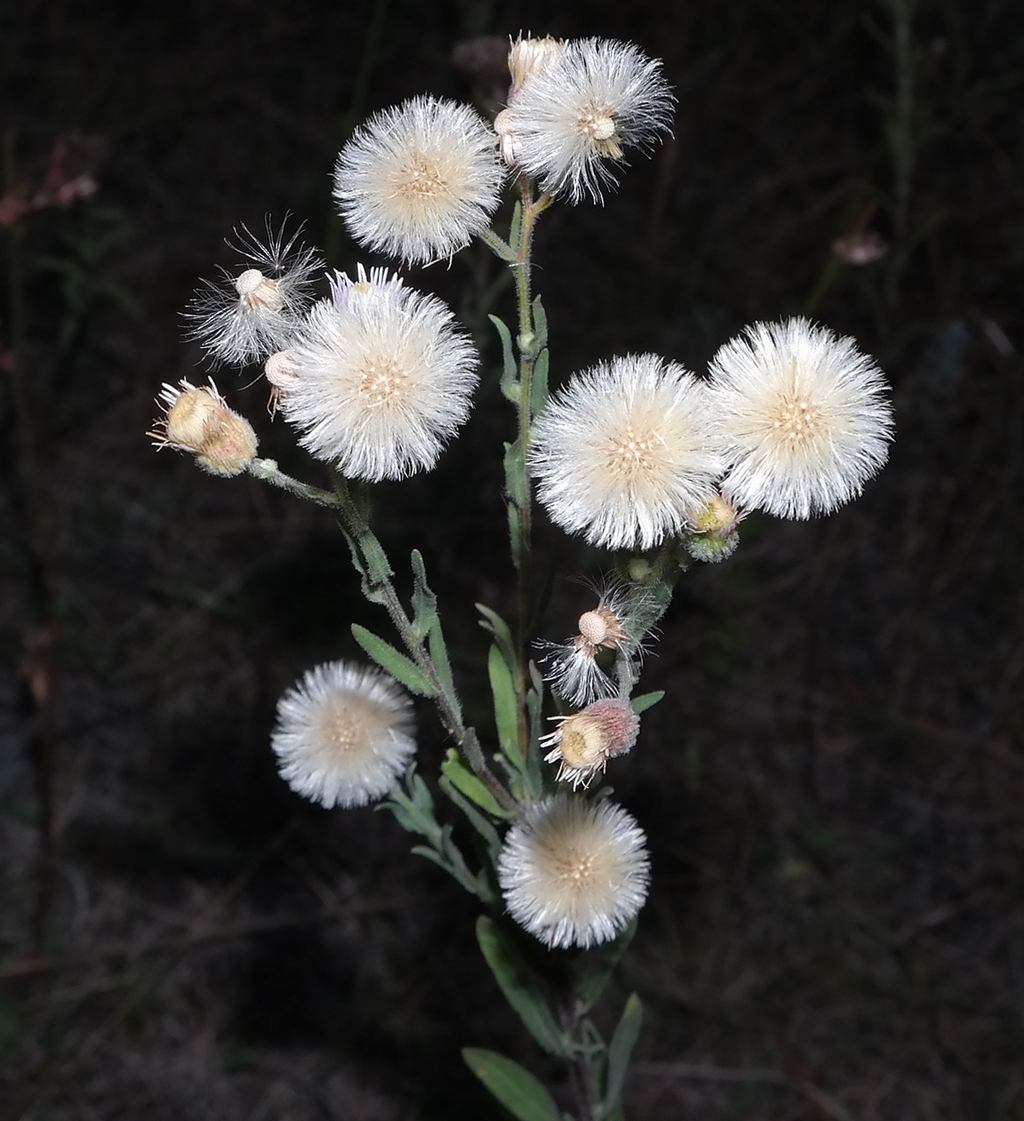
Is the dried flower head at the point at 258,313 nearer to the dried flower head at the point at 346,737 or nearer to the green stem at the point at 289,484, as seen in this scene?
the green stem at the point at 289,484

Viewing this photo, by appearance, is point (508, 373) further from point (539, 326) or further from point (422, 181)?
point (422, 181)

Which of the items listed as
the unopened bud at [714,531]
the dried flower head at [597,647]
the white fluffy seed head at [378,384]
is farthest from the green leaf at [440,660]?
the unopened bud at [714,531]

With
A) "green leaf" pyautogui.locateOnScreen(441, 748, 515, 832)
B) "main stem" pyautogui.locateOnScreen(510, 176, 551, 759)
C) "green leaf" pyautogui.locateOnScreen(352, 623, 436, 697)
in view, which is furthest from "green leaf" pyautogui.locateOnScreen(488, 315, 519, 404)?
"green leaf" pyautogui.locateOnScreen(441, 748, 515, 832)

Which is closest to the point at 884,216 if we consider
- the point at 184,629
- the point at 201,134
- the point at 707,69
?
the point at 707,69

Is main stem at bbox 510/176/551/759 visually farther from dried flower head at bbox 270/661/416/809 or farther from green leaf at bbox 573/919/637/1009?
green leaf at bbox 573/919/637/1009

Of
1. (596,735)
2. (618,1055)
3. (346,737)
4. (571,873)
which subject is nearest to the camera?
(596,735)

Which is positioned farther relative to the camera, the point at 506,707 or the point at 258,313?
the point at 506,707

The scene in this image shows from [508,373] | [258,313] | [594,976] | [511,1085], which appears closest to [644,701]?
[508,373]

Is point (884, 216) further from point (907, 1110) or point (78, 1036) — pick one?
point (78, 1036)
